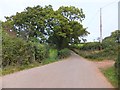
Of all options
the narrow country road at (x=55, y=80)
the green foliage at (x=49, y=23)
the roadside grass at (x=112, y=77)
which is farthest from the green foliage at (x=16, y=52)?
the green foliage at (x=49, y=23)

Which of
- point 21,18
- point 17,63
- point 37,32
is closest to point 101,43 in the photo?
point 37,32

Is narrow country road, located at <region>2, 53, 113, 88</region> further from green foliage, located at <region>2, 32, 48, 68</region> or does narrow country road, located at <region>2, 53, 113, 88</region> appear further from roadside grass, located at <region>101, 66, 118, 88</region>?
green foliage, located at <region>2, 32, 48, 68</region>

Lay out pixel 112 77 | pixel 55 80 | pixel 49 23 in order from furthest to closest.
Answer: pixel 49 23, pixel 112 77, pixel 55 80

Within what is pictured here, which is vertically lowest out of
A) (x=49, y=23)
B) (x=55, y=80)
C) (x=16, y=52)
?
(x=55, y=80)

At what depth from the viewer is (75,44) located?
60094mm

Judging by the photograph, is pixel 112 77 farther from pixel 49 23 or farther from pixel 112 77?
pixel 49 23

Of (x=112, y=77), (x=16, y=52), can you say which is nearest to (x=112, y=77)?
(x=112, y=77)

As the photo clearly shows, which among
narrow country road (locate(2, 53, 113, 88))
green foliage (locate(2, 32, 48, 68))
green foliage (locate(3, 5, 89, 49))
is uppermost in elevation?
green foliage (locate(3, 5, 89, 49))

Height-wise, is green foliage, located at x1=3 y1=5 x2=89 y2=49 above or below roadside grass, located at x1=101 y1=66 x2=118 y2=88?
above

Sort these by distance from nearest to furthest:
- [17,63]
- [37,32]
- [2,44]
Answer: [2,44]
[17,63]
[37,32]

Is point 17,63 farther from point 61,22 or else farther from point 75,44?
point 75,44

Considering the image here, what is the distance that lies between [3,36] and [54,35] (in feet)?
100

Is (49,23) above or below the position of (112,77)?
above

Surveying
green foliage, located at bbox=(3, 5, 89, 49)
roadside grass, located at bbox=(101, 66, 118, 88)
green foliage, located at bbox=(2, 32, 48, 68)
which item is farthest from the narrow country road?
green foliage, located at bbox=(3, 5, 89, 49)
